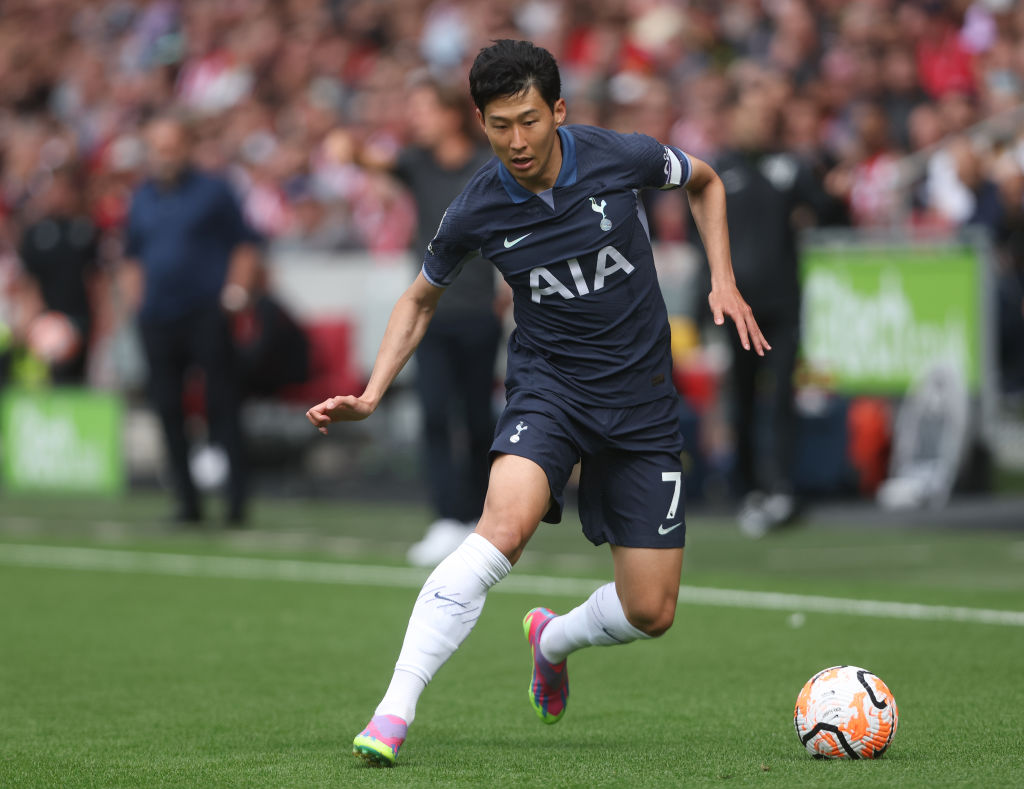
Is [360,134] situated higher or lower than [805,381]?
higher

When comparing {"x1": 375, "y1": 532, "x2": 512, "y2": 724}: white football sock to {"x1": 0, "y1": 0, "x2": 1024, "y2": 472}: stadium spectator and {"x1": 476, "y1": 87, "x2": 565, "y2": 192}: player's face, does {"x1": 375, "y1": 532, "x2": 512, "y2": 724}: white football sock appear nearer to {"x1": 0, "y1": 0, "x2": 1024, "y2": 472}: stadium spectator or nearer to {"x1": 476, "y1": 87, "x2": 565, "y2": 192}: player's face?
{"x1": 476, "y1": 87, "x2": 565, "y2": 192}: player's face

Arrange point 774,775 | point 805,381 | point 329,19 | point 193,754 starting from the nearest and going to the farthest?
point 774,775 < point 193,754 < point 805,381 < point 329,19

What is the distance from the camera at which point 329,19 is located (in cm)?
2253

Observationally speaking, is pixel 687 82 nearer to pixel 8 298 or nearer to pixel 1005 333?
pixel 1005 333

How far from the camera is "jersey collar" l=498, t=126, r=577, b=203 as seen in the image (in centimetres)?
504

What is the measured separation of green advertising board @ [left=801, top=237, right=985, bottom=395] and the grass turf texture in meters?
2.13

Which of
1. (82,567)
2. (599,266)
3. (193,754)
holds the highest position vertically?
(599,266)

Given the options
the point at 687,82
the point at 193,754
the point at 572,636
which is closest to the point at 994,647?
the point at 572,636

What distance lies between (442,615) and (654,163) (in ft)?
5.09

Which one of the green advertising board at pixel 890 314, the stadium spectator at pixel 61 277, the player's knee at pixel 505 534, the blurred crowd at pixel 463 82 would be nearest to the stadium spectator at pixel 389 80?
the blurred crowd at pixel 463 82

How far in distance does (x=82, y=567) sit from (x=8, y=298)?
29.2 feet

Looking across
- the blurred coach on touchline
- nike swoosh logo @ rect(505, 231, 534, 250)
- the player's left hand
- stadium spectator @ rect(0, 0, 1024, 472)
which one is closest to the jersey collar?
nike swoosh logo @ rect(505, 231, 534, 250)

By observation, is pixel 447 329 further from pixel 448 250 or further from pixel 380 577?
pixel 448 250

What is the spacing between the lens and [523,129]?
4.80 metres
